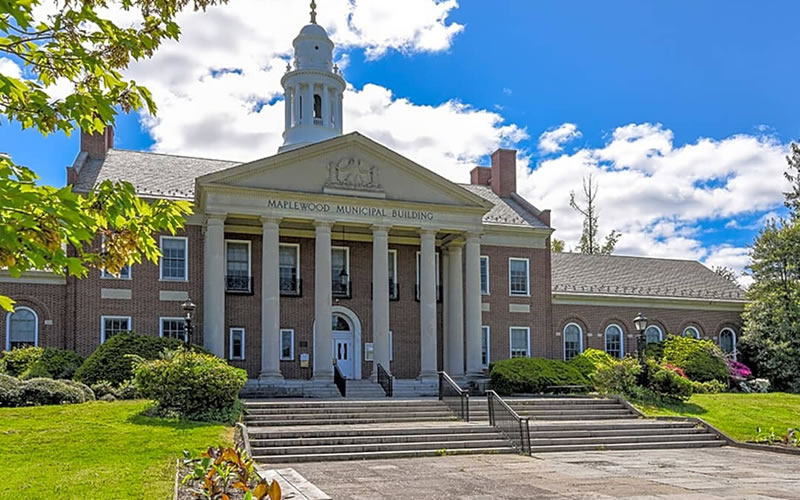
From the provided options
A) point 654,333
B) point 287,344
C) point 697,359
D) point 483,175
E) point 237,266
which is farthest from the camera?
point 483,175

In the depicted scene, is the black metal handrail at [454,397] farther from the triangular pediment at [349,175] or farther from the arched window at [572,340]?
the arched window at [572,340]

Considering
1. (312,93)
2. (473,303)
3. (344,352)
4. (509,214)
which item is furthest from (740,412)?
(312,93)

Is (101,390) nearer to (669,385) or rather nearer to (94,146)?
(94,146)

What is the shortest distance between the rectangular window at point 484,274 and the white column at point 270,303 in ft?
34.2

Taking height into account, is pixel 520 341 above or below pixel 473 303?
below

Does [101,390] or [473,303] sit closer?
Result: [101,390]

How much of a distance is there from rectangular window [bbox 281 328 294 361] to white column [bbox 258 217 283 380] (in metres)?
2.65

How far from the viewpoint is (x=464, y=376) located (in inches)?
1259

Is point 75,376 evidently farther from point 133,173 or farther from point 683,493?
point 683,493

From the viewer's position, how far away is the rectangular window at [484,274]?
1406 inches

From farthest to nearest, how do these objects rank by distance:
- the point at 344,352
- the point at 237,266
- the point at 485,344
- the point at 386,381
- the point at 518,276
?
the point at 518,276
the point at 485,344
the point at 344,352
the point at 237,266
the point at 386,381

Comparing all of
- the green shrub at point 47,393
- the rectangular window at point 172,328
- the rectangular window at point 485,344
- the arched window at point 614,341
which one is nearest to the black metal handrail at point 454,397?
the rectangular window at point 485,344

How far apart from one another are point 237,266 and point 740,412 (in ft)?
61.4

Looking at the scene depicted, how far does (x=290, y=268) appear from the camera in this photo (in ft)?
106
